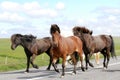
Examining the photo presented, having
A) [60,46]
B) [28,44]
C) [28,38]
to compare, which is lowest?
[28,44]

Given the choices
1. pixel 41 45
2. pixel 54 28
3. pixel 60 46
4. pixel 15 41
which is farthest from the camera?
pixel 41 45

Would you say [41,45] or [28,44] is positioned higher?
[28,44]

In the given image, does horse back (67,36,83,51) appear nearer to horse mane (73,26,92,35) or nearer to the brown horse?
the brown horse

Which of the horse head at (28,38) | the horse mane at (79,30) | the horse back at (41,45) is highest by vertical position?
the horse mane at (79,30)

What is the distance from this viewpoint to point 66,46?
56.2 ft

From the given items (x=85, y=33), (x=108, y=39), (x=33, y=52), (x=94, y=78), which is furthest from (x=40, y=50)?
(x=94, y=78)

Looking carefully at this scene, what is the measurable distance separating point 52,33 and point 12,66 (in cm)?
850

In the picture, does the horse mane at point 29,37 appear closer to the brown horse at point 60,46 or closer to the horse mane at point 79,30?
the horse mane at point 79,30

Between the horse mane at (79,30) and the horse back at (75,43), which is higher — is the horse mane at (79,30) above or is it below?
above

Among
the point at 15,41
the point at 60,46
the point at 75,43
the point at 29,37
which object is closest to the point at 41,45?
the point at 29,37

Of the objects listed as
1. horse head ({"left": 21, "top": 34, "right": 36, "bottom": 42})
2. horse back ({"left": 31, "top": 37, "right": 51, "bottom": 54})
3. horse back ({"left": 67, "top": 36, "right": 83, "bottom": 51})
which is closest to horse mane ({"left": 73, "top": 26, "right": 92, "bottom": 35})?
horse back ({"left": 67, "top": 36, "right": 83, "bottom": 51})

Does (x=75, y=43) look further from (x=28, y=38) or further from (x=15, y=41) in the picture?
(x=15, y=41)

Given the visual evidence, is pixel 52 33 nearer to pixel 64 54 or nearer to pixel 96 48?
pixel 64 54

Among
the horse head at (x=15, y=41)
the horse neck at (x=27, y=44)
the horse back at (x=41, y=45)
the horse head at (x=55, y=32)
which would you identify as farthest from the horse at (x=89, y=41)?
the horse head at (x=55, y=32)
